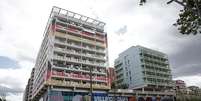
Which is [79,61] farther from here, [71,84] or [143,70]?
[143,70]

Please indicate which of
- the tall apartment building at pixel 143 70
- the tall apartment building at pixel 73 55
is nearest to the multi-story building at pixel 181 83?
the tall apartment building at pixel 143 70

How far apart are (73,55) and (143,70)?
105 ft

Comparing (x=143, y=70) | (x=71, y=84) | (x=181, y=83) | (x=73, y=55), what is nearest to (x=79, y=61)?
(x=73, y=55)

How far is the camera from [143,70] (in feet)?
263

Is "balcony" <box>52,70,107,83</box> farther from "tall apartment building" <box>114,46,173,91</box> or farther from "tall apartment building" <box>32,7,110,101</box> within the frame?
"tall apartment building" <box>114,46,173,91</box>

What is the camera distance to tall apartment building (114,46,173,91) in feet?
263

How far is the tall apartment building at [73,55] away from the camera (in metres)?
56.3

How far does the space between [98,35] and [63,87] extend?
2298cm

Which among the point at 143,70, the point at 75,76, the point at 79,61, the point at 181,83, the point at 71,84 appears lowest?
the point at 71,84

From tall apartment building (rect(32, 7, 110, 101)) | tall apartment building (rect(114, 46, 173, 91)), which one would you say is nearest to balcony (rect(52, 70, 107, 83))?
tall apartment building (rect(32, 7, 110, 101))

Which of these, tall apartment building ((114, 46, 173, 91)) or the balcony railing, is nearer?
the balcony railing

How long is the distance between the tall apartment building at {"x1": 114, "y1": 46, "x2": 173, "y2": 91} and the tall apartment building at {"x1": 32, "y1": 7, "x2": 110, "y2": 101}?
1969cm

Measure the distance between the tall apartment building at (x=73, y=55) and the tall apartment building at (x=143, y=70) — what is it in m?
19.7

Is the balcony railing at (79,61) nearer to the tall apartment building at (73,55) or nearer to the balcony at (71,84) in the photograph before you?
the tall apartment building at (73,55)
